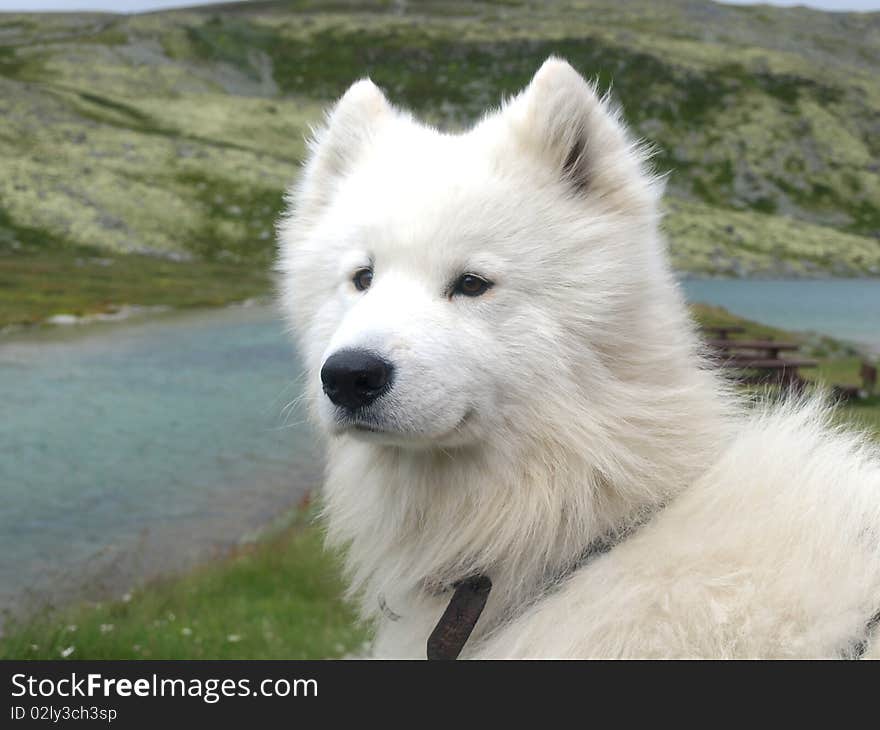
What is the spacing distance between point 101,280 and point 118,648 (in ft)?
157

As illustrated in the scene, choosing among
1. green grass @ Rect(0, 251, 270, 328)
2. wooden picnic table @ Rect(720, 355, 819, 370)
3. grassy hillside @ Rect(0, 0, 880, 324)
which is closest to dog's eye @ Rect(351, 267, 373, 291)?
wooden picnic table @ Rect(720, 355, 819, 370)

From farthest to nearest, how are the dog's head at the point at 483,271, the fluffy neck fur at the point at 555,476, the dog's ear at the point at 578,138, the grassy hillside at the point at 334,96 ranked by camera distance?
the grassy hillside at the point at 334,96 → the dog's ear at the point at 578,138 → the fluffy neck fur at the point at 555,476 → the dog's head at the point at 483,271

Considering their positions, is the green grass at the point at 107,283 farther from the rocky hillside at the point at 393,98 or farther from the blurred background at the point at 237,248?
the rocky hillside at the point at 393,98

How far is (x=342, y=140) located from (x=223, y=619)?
536 cm

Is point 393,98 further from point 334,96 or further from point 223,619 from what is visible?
point 223,619

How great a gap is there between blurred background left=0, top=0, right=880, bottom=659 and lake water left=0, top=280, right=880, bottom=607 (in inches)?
3.5

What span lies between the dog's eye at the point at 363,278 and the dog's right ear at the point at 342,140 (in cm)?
76

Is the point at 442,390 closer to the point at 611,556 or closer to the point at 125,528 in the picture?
the point at 611,556

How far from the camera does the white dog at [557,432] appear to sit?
2.96 meters

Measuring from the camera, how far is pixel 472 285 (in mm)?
3385

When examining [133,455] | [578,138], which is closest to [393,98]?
[133,455]

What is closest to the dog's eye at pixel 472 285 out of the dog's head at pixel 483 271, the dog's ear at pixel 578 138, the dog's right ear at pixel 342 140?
the dog's head at pixel 483 271

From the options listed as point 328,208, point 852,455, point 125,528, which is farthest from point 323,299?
point 125,528

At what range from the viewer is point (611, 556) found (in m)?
3.20
